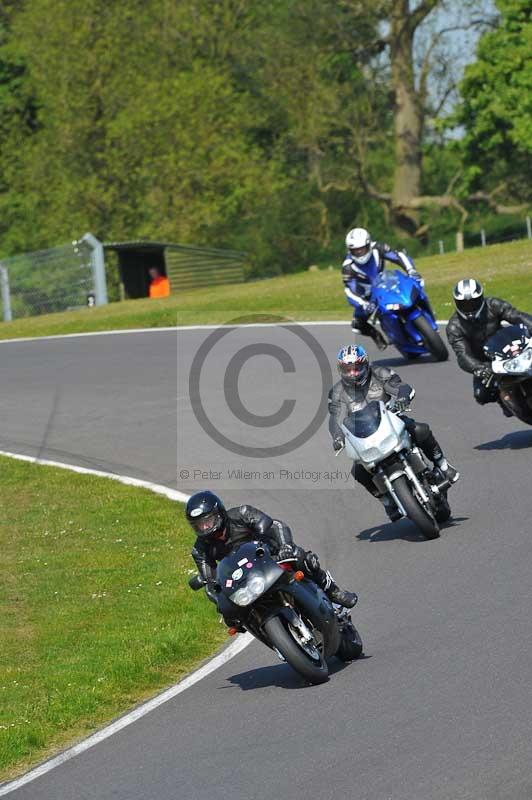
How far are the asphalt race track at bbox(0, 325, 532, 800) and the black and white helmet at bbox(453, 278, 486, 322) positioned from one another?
1369 millimetres

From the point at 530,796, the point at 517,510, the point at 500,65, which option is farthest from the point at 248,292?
the point at 530,796

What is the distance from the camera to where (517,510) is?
12.5 metres

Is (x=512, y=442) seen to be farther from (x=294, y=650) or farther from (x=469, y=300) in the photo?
(x=294, y=650)

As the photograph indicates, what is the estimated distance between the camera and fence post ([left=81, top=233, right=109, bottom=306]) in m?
37.4

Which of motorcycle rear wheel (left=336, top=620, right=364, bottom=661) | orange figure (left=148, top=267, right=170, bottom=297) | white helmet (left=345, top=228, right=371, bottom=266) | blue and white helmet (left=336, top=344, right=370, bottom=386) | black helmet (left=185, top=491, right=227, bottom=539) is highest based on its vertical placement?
white helmet (left=345, top=228, right=371, bottom=266)

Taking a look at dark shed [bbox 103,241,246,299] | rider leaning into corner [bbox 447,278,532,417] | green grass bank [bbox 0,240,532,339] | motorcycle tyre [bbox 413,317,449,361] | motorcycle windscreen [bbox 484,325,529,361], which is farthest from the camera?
dark shed [bbox 103,241,246,299]

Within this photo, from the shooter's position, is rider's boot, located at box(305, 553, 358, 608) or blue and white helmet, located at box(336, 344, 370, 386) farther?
blue and white helmet, located at box(336, 344, 370, 386)

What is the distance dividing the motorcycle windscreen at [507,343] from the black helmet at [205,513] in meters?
5.85

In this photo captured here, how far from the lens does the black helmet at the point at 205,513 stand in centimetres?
892

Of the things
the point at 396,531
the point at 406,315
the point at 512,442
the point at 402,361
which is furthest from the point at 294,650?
the point at 402,361

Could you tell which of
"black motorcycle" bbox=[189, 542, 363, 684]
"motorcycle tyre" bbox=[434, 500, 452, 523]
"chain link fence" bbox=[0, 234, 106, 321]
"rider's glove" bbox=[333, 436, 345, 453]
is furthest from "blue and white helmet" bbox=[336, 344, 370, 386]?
"chain link fence" bbox=[0, 234, 106, 321]

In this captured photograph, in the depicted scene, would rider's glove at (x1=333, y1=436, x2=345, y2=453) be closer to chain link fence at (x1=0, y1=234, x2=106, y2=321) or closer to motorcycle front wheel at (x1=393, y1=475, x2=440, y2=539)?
motorcycle front wheel at (x1=393, y1=475, x2=440, y2=539)

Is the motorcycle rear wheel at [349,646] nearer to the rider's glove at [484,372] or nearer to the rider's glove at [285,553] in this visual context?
the rider's glove at [285,553]

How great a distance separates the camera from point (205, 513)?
891 centimetres
